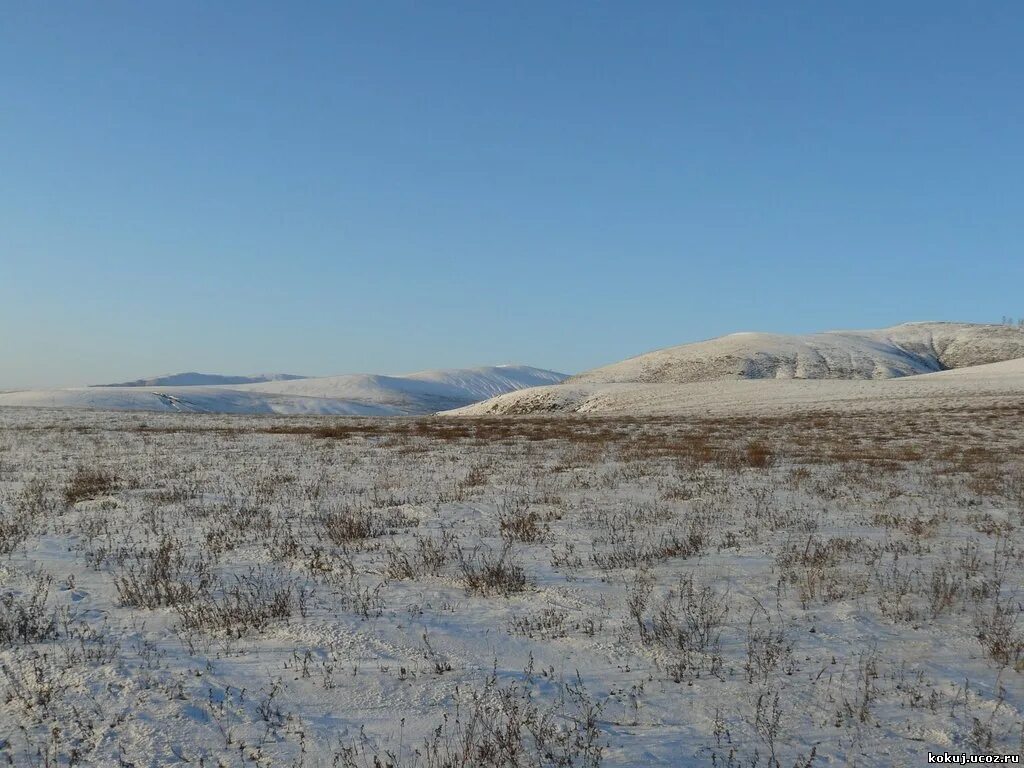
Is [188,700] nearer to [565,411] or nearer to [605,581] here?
[605,581]

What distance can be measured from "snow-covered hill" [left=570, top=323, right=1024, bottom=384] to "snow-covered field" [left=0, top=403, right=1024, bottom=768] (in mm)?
113718

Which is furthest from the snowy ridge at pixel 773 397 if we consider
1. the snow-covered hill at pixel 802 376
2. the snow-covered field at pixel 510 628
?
the snow-covered field at pixel 510 628

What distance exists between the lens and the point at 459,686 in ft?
15.3

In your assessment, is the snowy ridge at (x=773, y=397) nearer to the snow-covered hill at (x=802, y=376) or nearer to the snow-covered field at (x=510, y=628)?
the snow-covered hill at (x=802, y=376)

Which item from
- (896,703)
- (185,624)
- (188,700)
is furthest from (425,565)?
(896,703)

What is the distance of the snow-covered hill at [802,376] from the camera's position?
6172 centimetres

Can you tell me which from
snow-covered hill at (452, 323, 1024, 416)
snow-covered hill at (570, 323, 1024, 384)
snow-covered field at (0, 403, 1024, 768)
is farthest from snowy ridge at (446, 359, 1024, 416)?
snow-covered field at (0, 403, 1024, 768)

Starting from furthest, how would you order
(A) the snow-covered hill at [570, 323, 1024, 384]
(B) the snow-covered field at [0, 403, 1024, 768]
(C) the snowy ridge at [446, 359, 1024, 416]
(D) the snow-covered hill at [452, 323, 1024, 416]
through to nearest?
(A) the snow-covered hill at [570, 323, 1024, 384]
(D) the snow-covered hill at [452, 323, 1024, 416]
(C) the snowy ridge at [446, 359, 1024, 416]
(B) the snow-covered field at [0, 403, 1024, 768]

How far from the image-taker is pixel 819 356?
14312cm

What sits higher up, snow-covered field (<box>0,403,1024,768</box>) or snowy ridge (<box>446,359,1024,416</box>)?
snowy ridge (<box>446,359,1024,416</box>)

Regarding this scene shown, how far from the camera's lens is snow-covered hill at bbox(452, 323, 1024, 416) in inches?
2430

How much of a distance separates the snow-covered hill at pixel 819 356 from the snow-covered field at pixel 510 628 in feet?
373

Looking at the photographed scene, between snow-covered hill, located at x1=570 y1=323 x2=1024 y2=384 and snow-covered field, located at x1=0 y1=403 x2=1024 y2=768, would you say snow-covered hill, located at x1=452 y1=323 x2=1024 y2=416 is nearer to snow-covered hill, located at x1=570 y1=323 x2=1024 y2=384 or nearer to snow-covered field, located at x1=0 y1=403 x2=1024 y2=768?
snow-covered hill, located at x1=570 y1=323 x2=1024 y2=384

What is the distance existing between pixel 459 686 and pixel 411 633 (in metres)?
1.15
